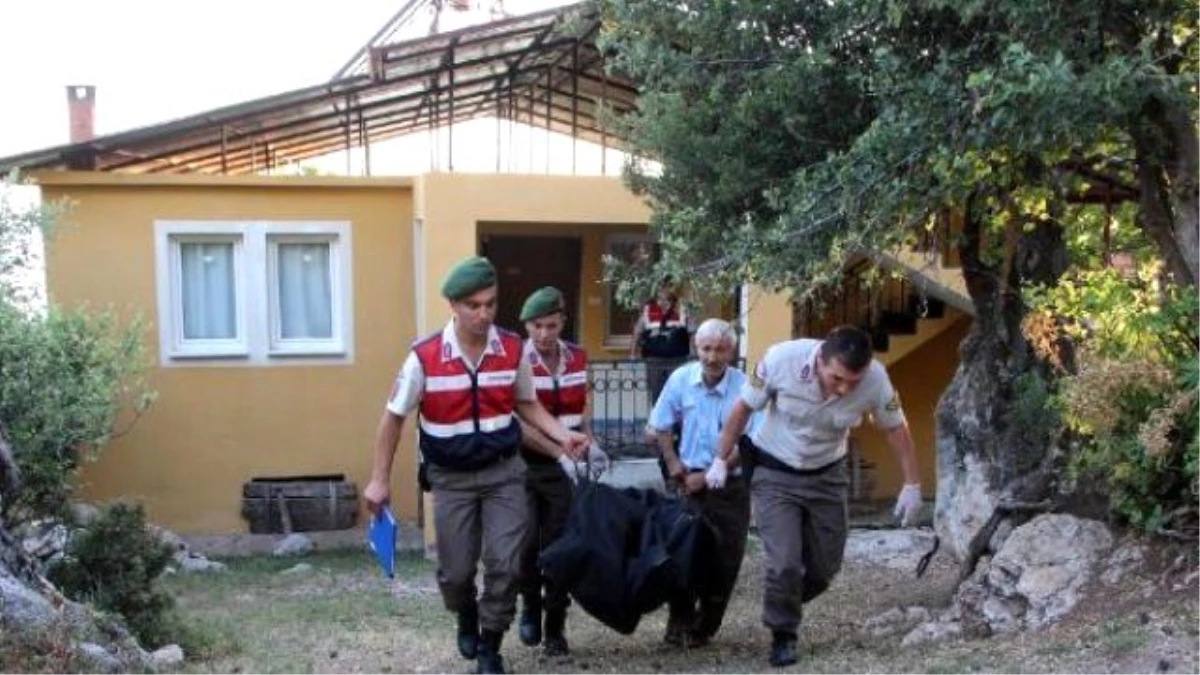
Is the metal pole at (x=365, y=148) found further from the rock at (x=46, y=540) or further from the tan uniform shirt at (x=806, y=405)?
the tan uniform shirt at (x=806, y=405)

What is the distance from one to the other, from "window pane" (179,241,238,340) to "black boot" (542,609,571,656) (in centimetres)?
786

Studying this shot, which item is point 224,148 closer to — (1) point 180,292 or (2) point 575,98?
(1) point 180,292

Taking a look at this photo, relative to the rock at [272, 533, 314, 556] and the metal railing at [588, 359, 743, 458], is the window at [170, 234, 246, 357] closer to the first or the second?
the rock at [272, 533, 314, 556]

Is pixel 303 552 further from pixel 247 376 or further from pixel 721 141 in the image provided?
pixel 721 141

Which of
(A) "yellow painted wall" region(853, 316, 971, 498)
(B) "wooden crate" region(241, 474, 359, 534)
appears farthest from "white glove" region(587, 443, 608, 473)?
(A) "yellow painted wall" region(853, 316, 971, 498)

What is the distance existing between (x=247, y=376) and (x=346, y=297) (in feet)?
4.31

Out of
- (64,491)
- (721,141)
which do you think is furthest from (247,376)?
(721,141)

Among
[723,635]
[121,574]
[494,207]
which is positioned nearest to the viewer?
[121,574]

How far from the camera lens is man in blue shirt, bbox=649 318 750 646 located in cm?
593

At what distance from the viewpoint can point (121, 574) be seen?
6.13 m

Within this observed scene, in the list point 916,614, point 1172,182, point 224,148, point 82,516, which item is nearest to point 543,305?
point 916,614

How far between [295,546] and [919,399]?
7.79 meters

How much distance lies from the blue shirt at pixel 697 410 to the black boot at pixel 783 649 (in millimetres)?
944

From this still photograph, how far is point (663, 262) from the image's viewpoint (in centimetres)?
631
